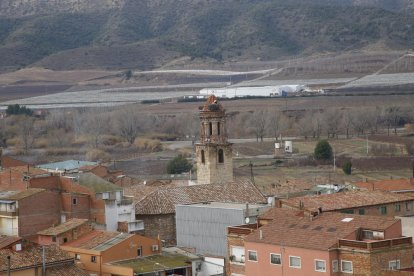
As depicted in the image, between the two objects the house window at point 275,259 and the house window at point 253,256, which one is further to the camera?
the house window at point 253,256

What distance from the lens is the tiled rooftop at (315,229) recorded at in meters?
32.9

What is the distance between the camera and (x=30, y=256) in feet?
118

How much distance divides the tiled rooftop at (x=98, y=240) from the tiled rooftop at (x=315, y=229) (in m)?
5.02

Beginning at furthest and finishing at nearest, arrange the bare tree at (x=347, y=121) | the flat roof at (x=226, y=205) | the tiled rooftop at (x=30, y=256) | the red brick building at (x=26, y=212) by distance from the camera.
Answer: the bare tree at (x=347, y=121)
the red brick building at (x=26, y=212)
the flat roof at (x=226, y=205)
the tiled rooftop at (x=30, y=256)

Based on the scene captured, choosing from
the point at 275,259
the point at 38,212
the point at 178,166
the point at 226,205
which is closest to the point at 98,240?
the point at 38,212

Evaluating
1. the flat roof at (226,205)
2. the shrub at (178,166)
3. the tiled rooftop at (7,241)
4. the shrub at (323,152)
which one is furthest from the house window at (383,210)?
the shrub at (323,152)

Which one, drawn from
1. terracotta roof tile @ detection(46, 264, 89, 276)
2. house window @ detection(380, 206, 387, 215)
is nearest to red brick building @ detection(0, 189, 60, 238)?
terracotta roof tile @ detection(46, 264, 89, 276)

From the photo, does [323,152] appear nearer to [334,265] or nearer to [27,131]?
[27,131]

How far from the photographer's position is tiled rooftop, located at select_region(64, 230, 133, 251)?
38.4m

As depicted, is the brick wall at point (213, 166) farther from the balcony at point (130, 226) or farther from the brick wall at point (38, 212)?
the brick wall at point (38, 212)

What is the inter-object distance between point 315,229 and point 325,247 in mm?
1505

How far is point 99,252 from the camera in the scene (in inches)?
1487

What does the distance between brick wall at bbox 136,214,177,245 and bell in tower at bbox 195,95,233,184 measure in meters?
6.57

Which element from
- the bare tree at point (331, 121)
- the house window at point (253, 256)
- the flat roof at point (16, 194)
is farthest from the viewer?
the bare tree at point (331, 121)
